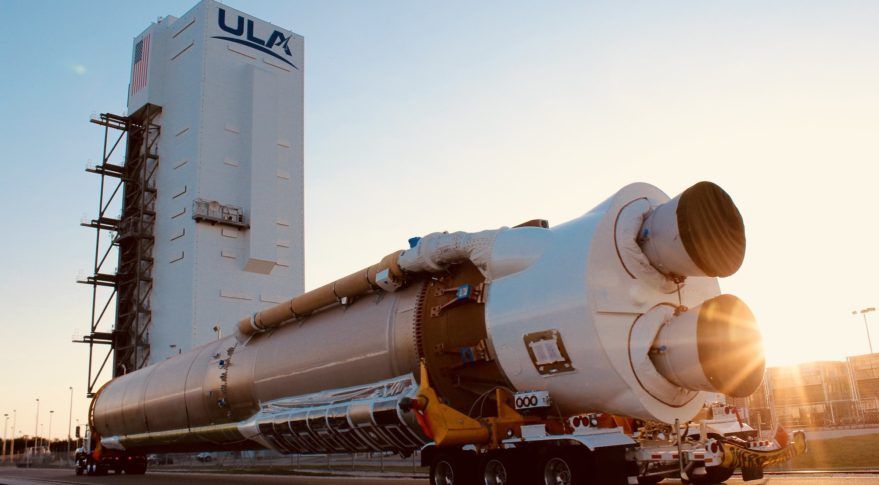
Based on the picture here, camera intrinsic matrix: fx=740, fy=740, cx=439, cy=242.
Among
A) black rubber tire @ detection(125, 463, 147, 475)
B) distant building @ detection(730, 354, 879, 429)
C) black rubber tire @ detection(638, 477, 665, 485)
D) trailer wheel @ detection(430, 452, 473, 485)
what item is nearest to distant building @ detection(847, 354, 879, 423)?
distant building @ detection(730, 354, 879, 429)

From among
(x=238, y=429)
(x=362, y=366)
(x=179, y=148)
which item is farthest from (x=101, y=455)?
(x=179, y=148)

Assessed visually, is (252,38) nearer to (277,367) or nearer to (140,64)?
(140,64)

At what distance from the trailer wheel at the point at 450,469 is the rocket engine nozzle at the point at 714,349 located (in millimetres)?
2941

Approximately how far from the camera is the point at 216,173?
141 feet

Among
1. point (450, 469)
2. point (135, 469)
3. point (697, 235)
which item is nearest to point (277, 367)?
point (450, 469)

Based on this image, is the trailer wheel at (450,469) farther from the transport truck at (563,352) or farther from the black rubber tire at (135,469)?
the black rubber tire at (135,469)

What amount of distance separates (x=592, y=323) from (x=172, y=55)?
4421 cm

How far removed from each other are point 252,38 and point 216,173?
9.62m

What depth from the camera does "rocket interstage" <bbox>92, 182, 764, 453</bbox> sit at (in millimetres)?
9055

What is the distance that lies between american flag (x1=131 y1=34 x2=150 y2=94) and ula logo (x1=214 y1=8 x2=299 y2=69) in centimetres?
612

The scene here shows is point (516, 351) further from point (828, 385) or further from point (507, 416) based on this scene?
point (828, 385)

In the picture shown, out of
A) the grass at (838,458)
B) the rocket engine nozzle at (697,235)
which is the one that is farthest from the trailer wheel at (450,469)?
the grass at (838,458)

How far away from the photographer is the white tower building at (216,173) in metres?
41.8

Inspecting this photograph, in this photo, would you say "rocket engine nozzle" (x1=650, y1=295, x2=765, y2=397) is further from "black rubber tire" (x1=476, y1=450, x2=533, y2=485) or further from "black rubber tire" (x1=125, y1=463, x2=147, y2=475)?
"black rubber tire" (x1=125, y1=463, x2=147, y2=475)
